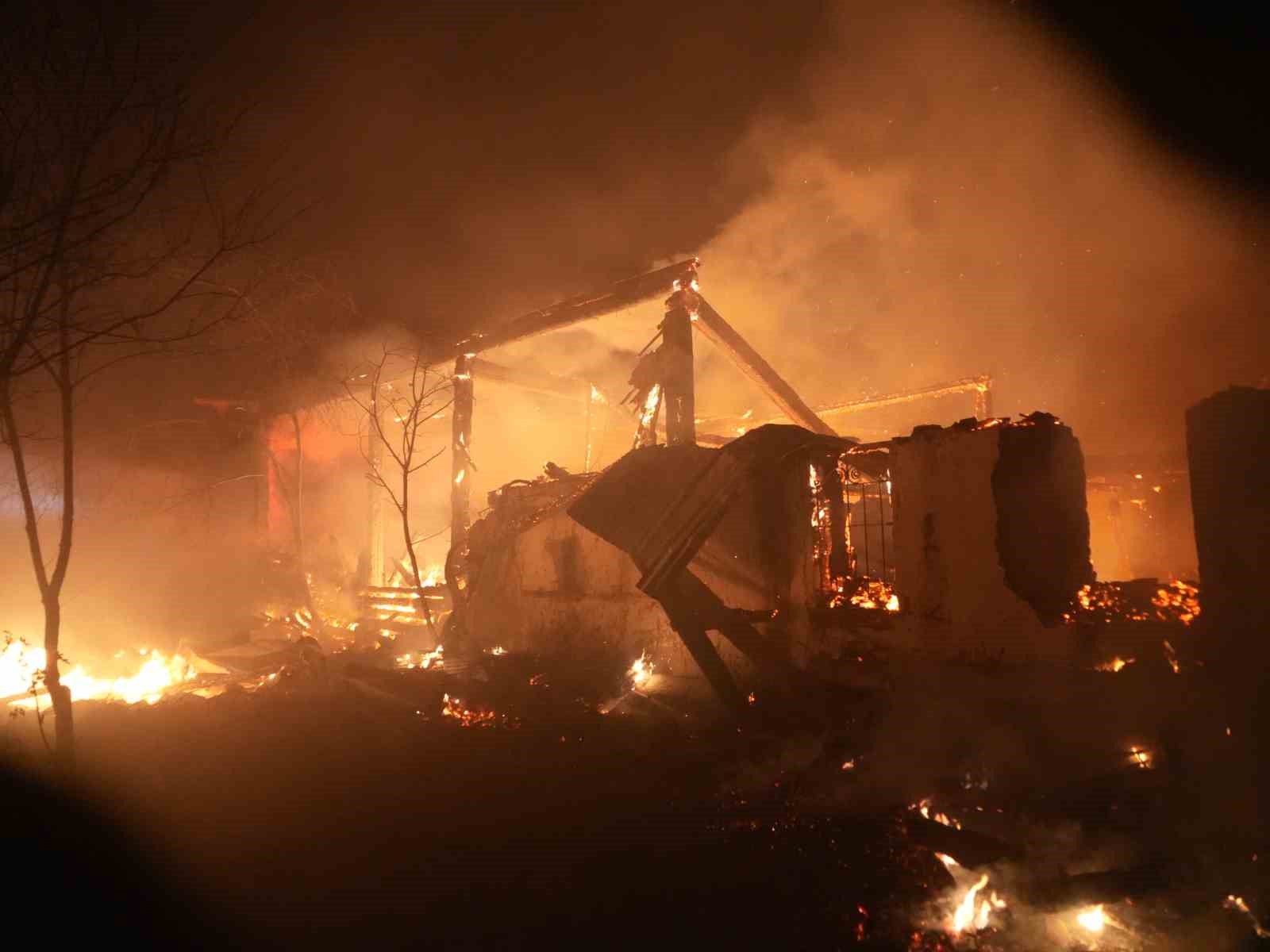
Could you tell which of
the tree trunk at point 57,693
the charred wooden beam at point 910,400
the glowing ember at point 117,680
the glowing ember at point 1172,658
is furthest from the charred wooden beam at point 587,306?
the tree trunk at point 57,693

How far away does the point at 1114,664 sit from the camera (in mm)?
5062

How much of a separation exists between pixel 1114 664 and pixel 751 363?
9.83 m

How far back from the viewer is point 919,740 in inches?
213

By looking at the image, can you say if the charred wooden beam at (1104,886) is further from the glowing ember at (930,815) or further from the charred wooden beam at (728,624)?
the charred wooden beam at (728,624)

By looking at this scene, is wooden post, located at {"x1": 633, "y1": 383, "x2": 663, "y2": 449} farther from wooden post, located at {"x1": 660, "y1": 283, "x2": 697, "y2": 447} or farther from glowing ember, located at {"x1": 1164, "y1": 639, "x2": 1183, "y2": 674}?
glowing ember, located at {"x1": 1164, "y1": 639, "x2": 1183, "y2": 674}

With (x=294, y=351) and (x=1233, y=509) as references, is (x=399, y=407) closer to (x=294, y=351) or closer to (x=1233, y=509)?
(x=294, y=351)

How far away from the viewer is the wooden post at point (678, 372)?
10891 millimetres

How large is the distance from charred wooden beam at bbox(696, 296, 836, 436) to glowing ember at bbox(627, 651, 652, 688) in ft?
18.4

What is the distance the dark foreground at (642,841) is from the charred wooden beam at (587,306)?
302 inches

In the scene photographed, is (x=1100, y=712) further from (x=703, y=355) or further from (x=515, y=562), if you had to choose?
(x=703, y=355)

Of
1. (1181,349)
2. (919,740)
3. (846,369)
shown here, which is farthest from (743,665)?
(846,369)

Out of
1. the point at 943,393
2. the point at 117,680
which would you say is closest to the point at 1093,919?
the point at 943,393

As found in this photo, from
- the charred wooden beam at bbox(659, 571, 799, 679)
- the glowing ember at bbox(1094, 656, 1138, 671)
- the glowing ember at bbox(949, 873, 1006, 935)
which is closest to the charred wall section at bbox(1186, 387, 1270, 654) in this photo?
the glowing ember at bbox(1094, 656, 1138, 671)

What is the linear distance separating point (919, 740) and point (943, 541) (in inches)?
71.4
